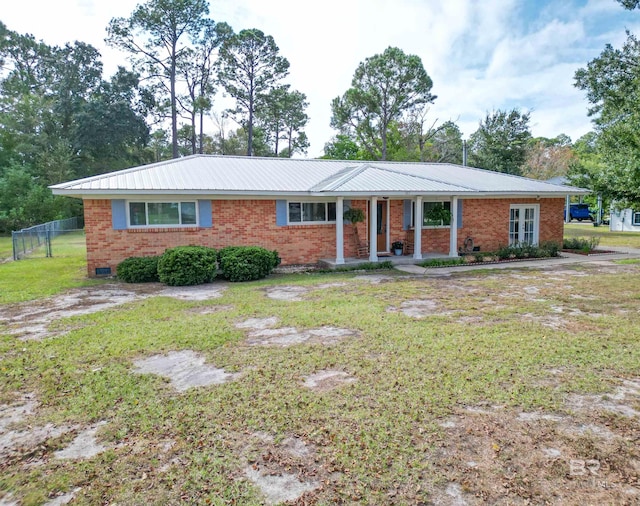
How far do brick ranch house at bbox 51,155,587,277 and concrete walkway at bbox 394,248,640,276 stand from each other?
3.97ft

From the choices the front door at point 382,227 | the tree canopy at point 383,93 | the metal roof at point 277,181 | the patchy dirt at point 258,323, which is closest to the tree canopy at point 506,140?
the tree canopy at point 383,93

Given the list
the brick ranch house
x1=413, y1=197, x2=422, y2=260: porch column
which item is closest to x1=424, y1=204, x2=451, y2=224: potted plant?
the brick ranch house

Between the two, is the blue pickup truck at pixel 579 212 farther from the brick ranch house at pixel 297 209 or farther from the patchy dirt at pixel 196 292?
the patchy dirt at pixel 196 292

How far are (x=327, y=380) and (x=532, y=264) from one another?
11475 mm

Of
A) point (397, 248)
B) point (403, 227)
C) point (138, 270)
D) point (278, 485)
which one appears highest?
point (403, 227)

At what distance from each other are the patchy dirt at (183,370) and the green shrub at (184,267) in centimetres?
514

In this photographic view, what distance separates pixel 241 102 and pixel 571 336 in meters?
36.3

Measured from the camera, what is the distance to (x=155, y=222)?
1212 cm

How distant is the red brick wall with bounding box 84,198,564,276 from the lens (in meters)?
11.7

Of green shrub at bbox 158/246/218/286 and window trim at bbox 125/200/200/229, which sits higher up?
window trim at bbox 125/200/200/229

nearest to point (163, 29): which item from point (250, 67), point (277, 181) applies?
point (250, 67)

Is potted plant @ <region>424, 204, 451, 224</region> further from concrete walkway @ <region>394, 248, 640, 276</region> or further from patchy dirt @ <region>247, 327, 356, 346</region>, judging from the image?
patchy dirt @ <region>247, 327, 356, 346</region>

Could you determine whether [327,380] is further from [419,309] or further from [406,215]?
[406,215]

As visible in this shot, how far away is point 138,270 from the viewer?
10.8 m
